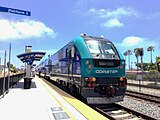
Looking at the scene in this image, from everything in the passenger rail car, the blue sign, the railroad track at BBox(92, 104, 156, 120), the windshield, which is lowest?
the railroad track at BBox(92, 104, 156, 120)

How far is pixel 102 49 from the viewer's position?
1006 cm

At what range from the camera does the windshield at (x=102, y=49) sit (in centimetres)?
968

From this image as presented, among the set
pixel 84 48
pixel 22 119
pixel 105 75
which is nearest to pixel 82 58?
pixel 84 48

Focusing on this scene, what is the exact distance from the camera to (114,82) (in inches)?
372

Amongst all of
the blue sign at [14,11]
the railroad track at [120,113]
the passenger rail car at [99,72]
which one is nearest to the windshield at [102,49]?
the passenger rail car at [99,72]

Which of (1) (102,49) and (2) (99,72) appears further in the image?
(1) (102,49)

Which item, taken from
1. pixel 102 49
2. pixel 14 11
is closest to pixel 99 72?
pixel 102 49

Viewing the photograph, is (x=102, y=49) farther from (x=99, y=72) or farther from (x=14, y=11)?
(x=14, y=11)

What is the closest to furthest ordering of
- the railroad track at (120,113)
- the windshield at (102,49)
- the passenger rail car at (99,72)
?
the railroad track at (120,113)
the passenger rail car at (99,72)
the windshield at (102,49)

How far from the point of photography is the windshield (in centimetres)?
968

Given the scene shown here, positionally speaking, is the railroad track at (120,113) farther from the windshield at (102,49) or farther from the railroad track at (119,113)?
the windshield at (102,49)

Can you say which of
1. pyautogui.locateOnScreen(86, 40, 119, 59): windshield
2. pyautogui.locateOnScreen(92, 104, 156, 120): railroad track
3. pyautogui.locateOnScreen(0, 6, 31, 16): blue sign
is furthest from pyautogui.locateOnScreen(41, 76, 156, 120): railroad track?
pyautogui.locateOnScreen(0, 6, 31, 16): blue sign

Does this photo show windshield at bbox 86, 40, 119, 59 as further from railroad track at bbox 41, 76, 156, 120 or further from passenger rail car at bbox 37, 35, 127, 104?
railroad track at bbox 41, 76, 156, 120

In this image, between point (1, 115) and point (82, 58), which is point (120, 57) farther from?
point (1, 115)
